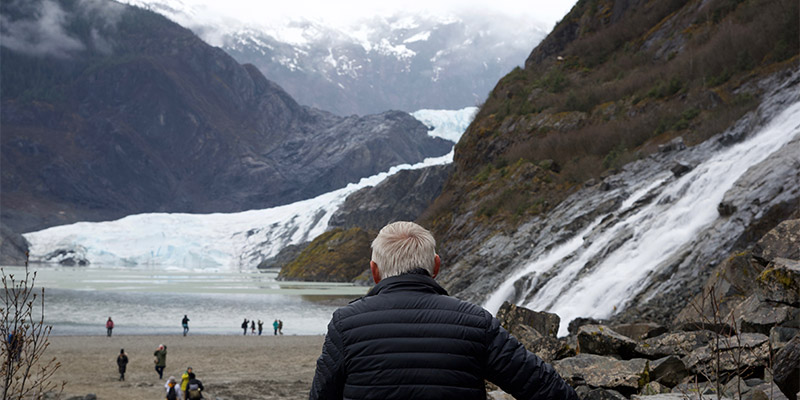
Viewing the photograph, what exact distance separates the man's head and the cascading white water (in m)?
14.9

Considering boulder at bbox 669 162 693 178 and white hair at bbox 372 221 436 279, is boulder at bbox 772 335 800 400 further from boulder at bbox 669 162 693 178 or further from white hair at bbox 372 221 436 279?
boulder at bbox 669 162 693 178

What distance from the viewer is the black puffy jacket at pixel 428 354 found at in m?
2.79

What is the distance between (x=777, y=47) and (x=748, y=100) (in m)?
4.43

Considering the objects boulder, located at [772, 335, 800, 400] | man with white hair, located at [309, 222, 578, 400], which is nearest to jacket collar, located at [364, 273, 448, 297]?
man with white hair, located at [309, 222, 578, 400]

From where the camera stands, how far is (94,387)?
19531mm

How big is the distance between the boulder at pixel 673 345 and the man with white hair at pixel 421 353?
4864mm

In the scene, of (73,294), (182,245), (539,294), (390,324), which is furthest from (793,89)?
(182,245)

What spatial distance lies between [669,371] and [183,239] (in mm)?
133449

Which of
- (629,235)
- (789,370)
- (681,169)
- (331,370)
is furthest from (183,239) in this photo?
(331,370)

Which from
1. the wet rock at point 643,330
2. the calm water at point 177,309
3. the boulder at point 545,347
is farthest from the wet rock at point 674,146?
the boulder at point 545,347

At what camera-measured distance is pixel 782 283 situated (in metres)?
7.11

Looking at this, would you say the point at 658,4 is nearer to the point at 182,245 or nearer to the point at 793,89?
the point at 793,89

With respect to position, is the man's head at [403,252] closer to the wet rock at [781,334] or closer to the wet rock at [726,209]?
the wet rock at [781,334]

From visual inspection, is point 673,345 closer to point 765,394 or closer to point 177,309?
point 765,394
